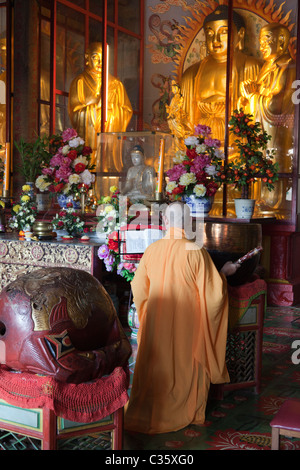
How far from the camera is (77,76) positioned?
27.3 feet

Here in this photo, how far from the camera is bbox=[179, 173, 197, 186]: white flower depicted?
5492 millimetres

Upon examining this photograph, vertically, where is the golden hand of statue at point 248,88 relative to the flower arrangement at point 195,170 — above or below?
above

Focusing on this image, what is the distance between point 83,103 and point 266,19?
107 inches

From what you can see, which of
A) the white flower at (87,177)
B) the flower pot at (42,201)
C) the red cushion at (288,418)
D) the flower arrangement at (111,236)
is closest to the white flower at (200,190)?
the flower arrangement at (111,236)

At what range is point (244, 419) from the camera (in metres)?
3.36

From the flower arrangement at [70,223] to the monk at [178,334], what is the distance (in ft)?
6.35

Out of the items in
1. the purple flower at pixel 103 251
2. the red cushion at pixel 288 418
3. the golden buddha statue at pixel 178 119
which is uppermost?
the golden buddha statue at pixel 178 119

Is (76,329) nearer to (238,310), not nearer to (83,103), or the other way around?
(238,310)

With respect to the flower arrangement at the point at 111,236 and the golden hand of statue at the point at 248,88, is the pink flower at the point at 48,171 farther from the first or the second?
the golden hand of statue at the point at 248,88

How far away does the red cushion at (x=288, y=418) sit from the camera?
7.71 ft

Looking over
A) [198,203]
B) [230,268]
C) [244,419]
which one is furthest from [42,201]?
[244,419]

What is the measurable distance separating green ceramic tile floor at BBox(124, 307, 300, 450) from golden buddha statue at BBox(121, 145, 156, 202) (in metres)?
2.15

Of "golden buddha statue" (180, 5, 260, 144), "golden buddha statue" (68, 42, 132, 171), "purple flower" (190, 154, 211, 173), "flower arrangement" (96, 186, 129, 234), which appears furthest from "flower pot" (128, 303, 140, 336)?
"golden buddha statue" (68, 42, 132, 171)
